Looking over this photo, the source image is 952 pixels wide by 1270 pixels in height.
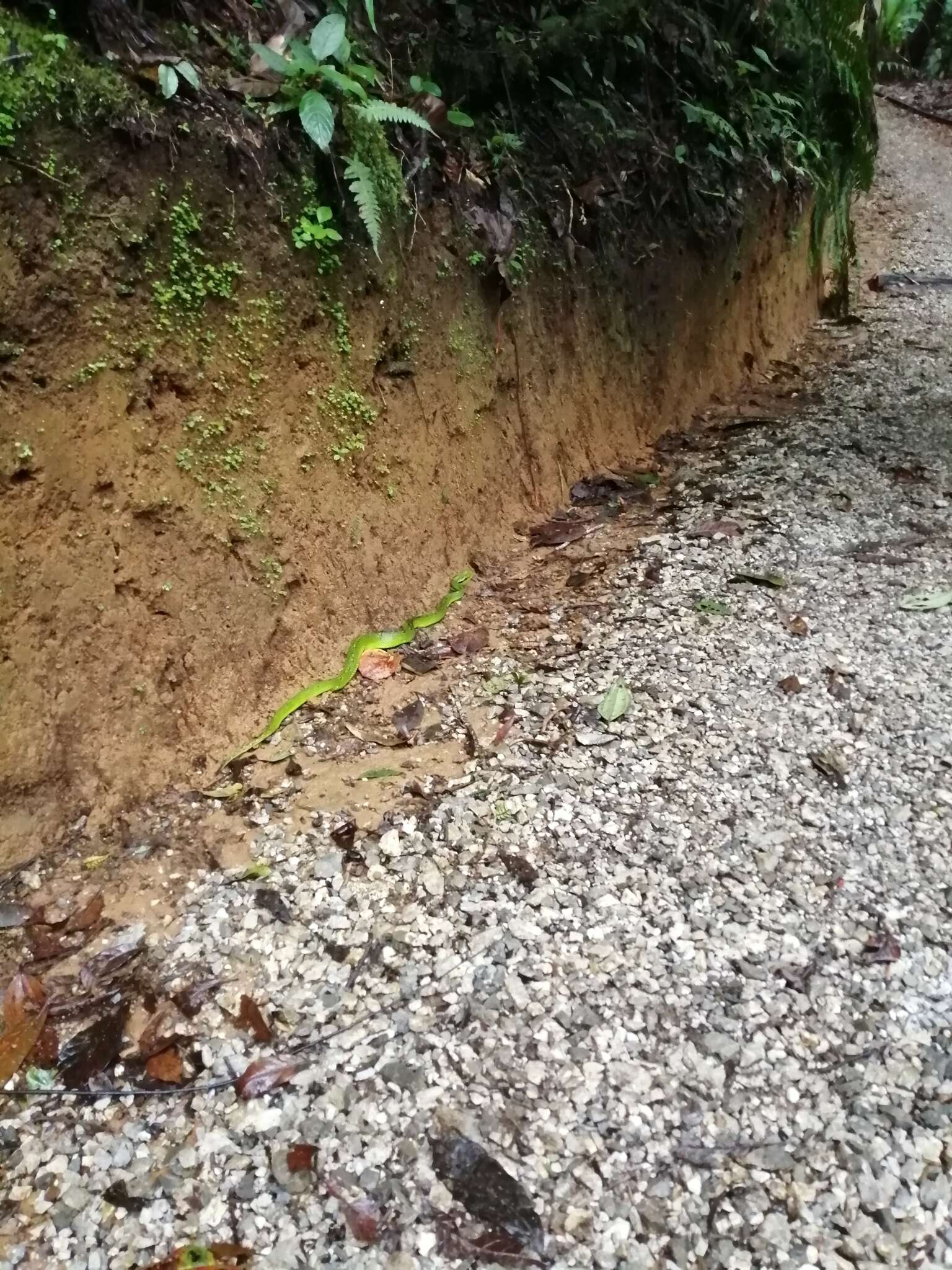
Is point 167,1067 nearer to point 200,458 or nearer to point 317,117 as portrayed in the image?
point 200,458

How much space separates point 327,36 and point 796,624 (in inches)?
99.9

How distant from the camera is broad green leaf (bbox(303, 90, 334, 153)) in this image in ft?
8.56

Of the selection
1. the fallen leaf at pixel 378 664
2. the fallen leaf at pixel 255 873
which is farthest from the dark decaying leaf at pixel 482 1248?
the fallen leaf at pixel 378 664

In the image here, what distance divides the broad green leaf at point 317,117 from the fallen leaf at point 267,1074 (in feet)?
8.41

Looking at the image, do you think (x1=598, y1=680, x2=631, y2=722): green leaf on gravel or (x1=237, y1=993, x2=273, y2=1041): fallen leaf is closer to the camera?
(x1=237, y1=993, x2=273, y2=1041): fallen leaf

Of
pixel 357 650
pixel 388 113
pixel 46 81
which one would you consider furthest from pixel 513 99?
pixel 357 650

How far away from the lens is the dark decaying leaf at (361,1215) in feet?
5.43

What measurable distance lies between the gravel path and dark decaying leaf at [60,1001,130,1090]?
0.08m

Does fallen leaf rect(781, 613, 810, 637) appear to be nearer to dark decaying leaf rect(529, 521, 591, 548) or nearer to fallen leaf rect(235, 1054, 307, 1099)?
dark decaying leaf rect(529, 521, 591, 548)

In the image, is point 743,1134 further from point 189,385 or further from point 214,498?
point 189,385

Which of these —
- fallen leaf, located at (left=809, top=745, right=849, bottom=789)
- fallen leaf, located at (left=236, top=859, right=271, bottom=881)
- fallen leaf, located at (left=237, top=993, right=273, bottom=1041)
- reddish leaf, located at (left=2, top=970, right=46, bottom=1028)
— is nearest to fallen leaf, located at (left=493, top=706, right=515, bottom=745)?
fallen leaf, located at (left=236, top=859, right=271, bottom=881)

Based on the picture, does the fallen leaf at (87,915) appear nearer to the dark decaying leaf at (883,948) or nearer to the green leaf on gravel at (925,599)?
the dark decaying leaf at (883,948)

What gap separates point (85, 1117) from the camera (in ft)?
6.12

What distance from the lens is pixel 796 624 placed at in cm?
318
